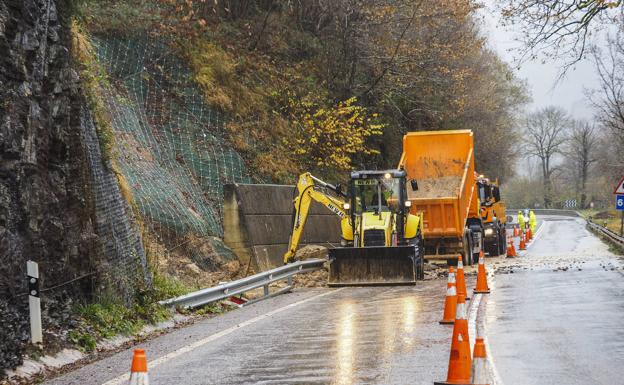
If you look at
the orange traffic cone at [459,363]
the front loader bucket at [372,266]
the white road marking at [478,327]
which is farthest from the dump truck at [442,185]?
the orange traffic cone at [459,363]

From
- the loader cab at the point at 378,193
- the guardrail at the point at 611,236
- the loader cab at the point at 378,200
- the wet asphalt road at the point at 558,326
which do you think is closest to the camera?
the wet asphalt road at the point at 558,326

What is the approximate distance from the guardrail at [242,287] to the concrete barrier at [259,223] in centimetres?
232

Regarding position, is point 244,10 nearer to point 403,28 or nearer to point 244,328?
point 403,28

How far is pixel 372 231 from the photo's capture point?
22.0 m

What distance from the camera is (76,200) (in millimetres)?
13164

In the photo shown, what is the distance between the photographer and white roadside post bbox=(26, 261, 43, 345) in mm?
10602

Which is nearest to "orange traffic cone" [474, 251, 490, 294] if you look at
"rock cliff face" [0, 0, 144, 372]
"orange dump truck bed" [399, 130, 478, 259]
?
"rock cliff face" [0, 0, 144, 372]

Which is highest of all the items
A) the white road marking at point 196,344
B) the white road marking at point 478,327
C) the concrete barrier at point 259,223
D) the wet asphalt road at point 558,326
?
the concrete barrier at point 259,223

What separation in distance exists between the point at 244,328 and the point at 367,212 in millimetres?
9285

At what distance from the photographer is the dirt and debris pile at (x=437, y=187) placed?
2767cm

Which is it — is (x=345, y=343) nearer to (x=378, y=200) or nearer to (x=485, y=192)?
(x=378, y=200)

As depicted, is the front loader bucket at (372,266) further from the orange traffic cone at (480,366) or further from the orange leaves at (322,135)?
the orange traffic cone at (480,366)

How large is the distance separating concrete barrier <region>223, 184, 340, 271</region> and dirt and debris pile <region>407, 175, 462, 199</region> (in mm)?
3572

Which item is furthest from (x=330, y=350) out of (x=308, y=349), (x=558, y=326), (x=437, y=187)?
(x=437, y=187)
